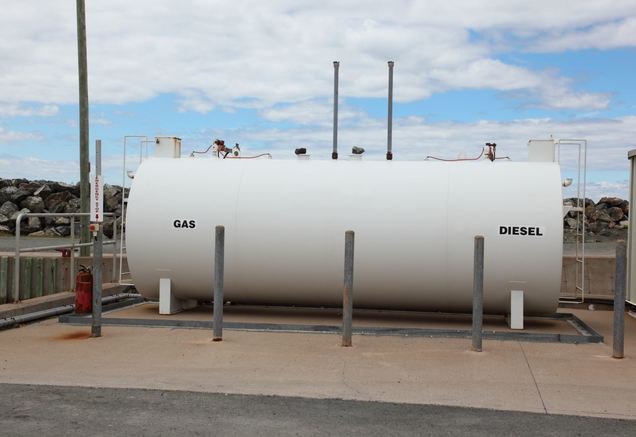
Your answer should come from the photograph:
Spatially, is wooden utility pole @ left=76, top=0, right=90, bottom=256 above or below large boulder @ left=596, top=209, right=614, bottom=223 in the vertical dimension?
above

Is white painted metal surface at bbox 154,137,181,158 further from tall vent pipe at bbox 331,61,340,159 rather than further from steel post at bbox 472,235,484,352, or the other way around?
steel post at bbox 472,235,484,352

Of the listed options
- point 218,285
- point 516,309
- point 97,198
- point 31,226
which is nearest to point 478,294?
point 516,309

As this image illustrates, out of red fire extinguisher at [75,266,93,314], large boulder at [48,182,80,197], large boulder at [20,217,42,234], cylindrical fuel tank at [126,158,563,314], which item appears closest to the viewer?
cylindrical fuel tank at [126,158,563,314]

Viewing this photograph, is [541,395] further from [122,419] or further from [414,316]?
[414,316]

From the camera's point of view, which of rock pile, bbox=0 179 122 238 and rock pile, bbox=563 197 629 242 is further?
rock pile, bbox=0 179 122 238

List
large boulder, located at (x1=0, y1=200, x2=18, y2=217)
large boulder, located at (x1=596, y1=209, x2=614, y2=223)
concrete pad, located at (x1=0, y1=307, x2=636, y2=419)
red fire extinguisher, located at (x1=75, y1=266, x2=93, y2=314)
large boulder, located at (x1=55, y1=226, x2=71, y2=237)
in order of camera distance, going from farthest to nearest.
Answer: large boulder, located at (x1=0, y1=200, x2=18, y2=217), large boulder, located at (x1=596, y1=209, x2=614, y2=223), large boulder, located at (x1=55, y1=226, x2=71, y2=237), red fire extinguisher, located at (x1=75, y1=266, x2=93, y2=314), concrete pad, located at (x1=0, y1=307, x2=636, y2=419)

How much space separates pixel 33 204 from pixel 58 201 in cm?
117

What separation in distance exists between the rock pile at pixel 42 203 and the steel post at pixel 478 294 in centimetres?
2784

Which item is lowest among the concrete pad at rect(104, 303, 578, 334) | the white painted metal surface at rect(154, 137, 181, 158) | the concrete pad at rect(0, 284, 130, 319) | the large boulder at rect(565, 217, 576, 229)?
the concrete pad at rect(104, 303, 578, 334)

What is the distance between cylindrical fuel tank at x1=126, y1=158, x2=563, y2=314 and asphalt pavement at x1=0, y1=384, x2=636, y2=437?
416cm

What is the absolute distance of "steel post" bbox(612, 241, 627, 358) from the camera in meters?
8.16

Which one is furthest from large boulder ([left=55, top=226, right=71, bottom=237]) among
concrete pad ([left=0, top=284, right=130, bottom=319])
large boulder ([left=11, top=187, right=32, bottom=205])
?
concrete pad ([left=0, top=284, right=130, bottom=319])

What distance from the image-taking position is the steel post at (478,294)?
870 cm

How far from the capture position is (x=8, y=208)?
3678 cm
